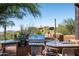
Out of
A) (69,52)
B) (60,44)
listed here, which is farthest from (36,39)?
(69,52)

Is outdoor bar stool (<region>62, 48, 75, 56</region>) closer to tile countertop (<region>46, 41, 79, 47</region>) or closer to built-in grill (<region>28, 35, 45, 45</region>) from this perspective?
tile countertop (<region>46, 41, 79, 47</region>)

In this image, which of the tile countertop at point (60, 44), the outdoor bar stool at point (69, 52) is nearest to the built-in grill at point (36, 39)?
the tile countertop at point (60, 44)

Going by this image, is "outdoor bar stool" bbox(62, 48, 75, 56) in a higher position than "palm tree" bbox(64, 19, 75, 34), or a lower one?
lower

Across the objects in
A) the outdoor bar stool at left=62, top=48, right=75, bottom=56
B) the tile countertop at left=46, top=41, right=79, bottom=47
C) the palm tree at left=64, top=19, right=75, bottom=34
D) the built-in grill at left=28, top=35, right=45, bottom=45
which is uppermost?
the palm tree at left=64, top=19, right=75, bottom=34

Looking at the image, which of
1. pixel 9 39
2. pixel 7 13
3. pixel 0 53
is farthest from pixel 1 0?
pixel 0 53

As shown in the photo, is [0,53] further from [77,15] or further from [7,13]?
[77,15]

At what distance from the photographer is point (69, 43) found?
107 inches

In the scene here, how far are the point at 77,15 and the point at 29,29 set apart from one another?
643 millimetres

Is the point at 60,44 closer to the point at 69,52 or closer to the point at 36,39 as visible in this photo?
the point at 69,52

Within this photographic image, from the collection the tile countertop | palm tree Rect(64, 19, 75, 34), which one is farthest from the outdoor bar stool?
palm tree Rect(64, 19, 75, 34)

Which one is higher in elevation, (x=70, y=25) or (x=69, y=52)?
(x=70, y=25)

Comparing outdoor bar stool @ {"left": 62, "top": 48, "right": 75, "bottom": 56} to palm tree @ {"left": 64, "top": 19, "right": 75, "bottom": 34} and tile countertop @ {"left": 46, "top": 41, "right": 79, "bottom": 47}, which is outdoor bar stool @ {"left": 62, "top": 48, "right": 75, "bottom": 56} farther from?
palm tree @ {"left": 64, "top": 19, "right": 75, "bottom": 34}

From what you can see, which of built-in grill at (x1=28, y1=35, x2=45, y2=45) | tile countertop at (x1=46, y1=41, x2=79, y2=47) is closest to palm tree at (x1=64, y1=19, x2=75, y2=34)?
tile countertop at (x1=46, y1=41, x2=79, y2=47)

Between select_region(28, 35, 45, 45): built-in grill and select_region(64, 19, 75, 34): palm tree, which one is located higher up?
select_region(64, 19, 75, 34): palm tree
